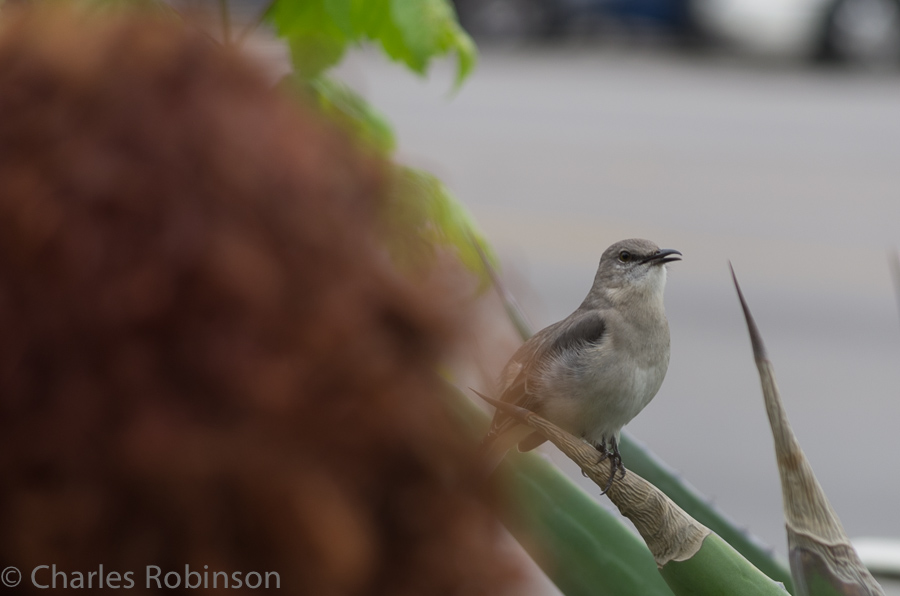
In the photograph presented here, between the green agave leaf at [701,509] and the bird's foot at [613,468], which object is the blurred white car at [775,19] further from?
the bird's foot at [613,468]

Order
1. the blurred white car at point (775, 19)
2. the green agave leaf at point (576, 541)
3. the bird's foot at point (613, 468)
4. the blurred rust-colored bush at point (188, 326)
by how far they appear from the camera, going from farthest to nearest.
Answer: the blurred white car at point (775, 19) < the blurred rust-colored bush at point (188, 326) < the green agave leaf at point (576, 541) < the bird's foot at point (613, 468)

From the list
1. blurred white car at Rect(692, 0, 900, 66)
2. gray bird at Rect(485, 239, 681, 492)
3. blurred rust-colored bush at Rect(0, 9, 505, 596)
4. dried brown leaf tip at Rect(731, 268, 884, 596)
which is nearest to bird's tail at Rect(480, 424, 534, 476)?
gray bird at Rect(485, 239, 681, 492)

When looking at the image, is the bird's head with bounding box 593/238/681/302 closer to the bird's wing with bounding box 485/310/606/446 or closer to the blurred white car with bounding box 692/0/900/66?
the bird's wing with bounding box 485/310/606/446

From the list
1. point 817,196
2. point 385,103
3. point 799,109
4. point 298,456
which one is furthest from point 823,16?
point 385,103

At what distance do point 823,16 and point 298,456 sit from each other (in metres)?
1.23

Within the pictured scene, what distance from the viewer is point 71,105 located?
102 centimetres

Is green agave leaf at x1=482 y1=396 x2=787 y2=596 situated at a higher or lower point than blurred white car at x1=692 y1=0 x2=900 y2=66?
lower

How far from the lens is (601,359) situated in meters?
0.52

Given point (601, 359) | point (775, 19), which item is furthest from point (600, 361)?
point (775, 19)

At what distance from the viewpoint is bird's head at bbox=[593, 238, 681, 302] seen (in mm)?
489

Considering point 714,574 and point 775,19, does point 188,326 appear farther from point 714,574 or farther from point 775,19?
point 775,19

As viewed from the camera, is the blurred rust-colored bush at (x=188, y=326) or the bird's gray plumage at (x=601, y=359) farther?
the blurred rust-colored bush at (x=188, y=326)

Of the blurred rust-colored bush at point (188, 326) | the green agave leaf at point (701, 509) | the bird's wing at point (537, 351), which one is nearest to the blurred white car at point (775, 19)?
Answer: the blurred rust-colored bush at point (188, 326)

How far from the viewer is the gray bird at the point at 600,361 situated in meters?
0.49
